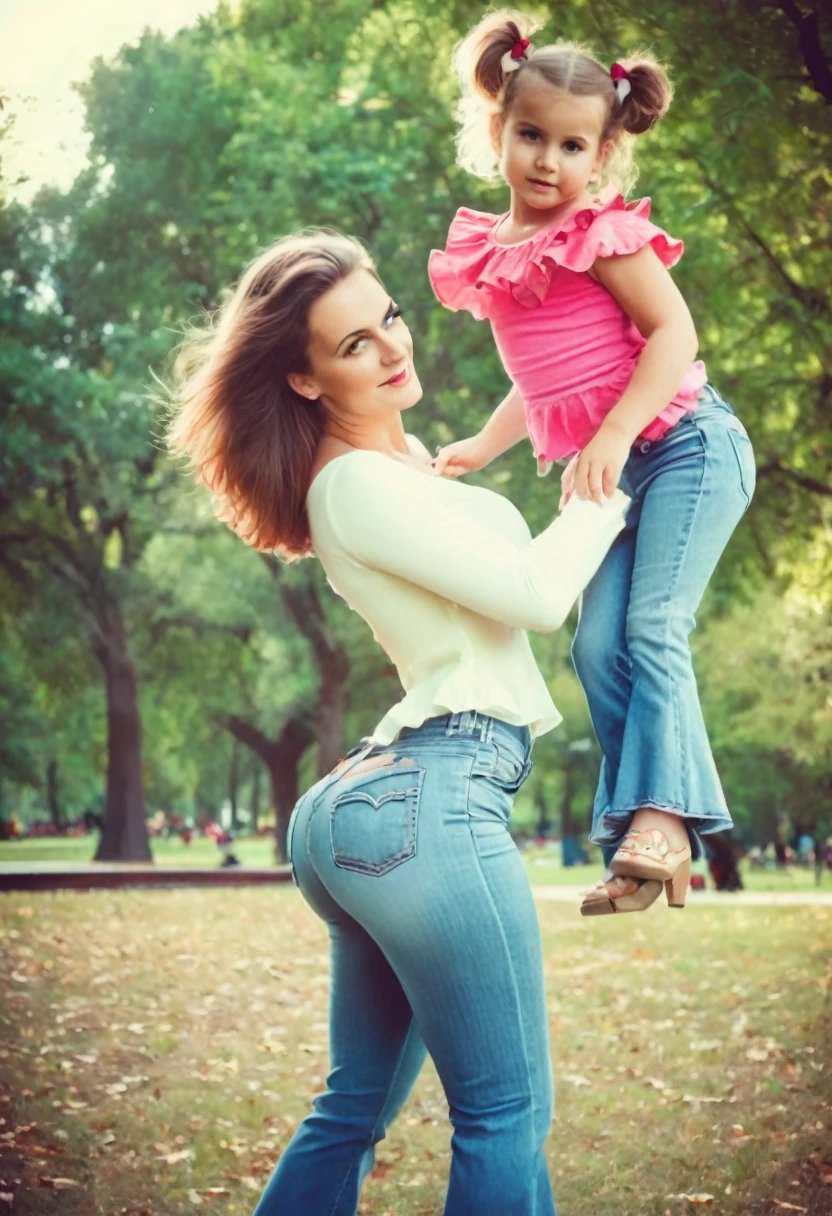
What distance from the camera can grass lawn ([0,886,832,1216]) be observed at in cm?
641

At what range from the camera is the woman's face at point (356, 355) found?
3.05 metres

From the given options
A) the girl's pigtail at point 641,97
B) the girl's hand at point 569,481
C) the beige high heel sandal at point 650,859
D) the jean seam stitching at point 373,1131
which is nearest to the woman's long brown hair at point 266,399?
the girl's hand at point 569,481

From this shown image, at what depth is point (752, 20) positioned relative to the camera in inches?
275

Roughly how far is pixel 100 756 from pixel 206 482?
3252 cm

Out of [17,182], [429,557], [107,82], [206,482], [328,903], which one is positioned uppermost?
[107,82]

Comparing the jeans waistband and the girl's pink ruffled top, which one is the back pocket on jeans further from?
the girl's pink ruffled top

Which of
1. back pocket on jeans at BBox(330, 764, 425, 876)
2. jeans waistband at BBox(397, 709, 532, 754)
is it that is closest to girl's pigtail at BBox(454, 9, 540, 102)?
jeans waistband at BBox(397, 709, 532, 754)

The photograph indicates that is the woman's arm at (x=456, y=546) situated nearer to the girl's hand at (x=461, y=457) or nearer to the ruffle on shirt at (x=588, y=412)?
the ruffle on shirt at (x=588, y=412)

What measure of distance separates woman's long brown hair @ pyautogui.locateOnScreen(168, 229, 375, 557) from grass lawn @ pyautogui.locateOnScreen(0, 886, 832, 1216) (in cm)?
404

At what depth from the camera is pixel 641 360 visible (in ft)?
9.50

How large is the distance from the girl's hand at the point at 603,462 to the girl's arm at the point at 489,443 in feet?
1.99

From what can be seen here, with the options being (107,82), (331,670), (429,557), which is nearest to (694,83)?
(429,557)

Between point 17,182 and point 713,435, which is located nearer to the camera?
point 713,435

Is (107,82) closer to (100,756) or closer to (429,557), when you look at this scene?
(100,756)
